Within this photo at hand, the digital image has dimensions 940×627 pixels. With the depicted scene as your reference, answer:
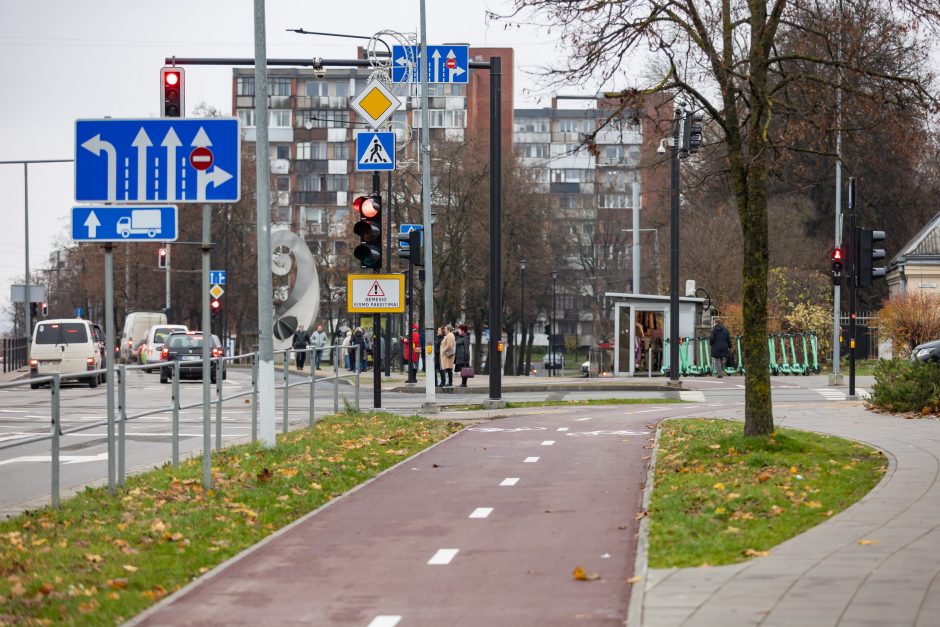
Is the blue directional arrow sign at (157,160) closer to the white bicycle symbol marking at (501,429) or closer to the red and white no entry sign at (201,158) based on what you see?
the red and white no entry sign at (201,158)

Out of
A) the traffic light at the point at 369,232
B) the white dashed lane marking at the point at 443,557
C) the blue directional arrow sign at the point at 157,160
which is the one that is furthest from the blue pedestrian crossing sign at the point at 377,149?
the white dashed lane marking at the point at 443,557

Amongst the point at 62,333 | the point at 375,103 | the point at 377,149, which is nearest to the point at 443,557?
the point at 377,149

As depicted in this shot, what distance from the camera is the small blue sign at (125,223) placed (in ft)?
39.2

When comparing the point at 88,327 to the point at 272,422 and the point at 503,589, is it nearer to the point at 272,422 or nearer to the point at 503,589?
the point at 272,422

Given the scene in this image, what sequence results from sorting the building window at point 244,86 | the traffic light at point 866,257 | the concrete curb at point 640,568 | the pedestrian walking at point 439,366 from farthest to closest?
the building window at point 244,86 → the pedestrian walking at point 439,366 → the traffic light at point 866,257 → the concrete curb at point 640,568

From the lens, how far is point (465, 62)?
1006 inches

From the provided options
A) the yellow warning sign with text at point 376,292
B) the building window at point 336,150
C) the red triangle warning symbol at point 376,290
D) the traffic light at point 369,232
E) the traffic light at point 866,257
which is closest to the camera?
the traffic light at point 369,232

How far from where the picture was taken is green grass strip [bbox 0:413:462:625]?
7.97m

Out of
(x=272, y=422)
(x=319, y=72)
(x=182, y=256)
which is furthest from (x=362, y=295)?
(x=182, y=256)

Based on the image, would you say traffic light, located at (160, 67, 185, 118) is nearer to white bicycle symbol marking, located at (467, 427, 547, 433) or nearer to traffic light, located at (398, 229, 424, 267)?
white bicycle symbol marking, located at (467, 427, 547, 433)

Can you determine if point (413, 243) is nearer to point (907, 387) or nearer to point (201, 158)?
point (907, 387)

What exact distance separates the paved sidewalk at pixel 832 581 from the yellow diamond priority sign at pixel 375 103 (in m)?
15.1

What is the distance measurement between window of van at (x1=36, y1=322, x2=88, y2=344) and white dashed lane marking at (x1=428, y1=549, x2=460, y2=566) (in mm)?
33666

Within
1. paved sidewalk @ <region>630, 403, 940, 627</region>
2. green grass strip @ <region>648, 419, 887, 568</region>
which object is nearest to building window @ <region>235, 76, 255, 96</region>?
green grass strip @ <region>648, 419, 887, 568</region>
